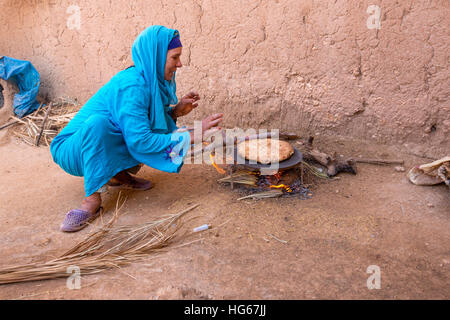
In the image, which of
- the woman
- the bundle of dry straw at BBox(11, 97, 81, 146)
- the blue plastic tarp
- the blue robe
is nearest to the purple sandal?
the woman

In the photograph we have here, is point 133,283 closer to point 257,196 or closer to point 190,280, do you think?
point 190,280

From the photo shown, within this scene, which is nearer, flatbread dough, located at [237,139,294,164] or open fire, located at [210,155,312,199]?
flatbread dough, located at [237,139,294,164]

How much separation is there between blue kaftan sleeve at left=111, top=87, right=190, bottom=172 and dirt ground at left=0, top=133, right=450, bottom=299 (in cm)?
39

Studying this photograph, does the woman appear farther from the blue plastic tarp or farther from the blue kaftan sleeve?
the blue plastic tarp

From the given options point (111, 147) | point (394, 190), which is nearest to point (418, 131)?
point (394, 190)

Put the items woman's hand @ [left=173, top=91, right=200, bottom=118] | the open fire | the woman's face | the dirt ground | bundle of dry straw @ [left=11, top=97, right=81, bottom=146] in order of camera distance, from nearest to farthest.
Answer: the dirt ground, the woman's face, the open fire, woman's hand @ [left=173, top=91, right=200, bottom=118], bundle of dry straw @ [left=11, top=97, right=81, bottom=146]

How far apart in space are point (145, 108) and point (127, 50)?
7.43 feet

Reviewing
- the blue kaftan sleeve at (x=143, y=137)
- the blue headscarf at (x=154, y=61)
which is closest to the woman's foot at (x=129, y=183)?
the blue kaftan sleeve at (x=143, y=137)

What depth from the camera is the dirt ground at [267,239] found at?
5.81ft

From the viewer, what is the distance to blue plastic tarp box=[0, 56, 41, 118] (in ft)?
15.3

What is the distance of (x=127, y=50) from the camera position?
173 inches

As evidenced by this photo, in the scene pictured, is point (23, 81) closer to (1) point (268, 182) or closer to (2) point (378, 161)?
(1) point (268, 182)

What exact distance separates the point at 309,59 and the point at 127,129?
185cm

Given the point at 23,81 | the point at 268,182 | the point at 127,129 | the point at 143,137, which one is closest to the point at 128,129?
the point at 127,129
